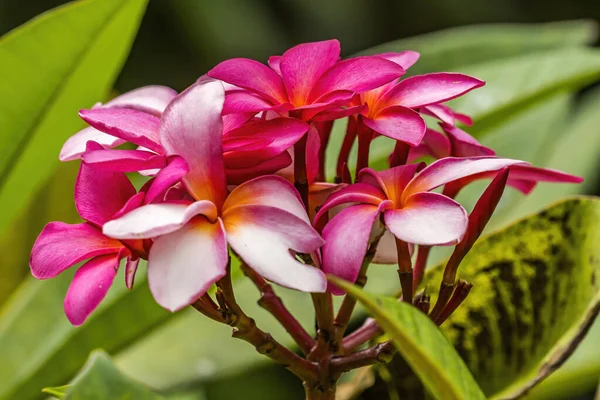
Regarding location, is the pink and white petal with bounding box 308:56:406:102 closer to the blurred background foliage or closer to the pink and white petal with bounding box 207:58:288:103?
the pink and white petal with bounding box 207:58:288:103

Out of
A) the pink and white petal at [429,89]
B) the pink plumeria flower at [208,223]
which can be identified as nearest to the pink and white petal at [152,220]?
the pink plumeria flower at [208,223]

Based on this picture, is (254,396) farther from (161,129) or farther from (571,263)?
(161,129)

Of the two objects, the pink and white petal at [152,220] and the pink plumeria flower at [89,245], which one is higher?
the pink and white petal at [152,220]

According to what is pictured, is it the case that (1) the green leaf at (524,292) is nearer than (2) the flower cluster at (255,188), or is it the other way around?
(2) the flower cluster at (255,188)

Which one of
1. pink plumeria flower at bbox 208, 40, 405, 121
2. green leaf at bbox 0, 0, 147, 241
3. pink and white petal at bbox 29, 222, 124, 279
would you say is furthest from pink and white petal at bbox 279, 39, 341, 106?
green leaf at bbox 0, 0, 147, 241

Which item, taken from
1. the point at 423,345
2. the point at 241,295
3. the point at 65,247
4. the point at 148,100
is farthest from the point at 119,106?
the point at 241,295

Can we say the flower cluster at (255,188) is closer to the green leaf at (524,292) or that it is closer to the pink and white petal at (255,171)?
the pink and white petal at (255,171)

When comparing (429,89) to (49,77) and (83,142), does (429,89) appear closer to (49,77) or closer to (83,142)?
(83,142)

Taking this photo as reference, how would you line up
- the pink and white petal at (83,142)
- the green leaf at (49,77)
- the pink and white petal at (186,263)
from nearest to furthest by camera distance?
the pink and white petal at (186,263), the pink and white petal at (83,142), the green leaf at (49,77)
